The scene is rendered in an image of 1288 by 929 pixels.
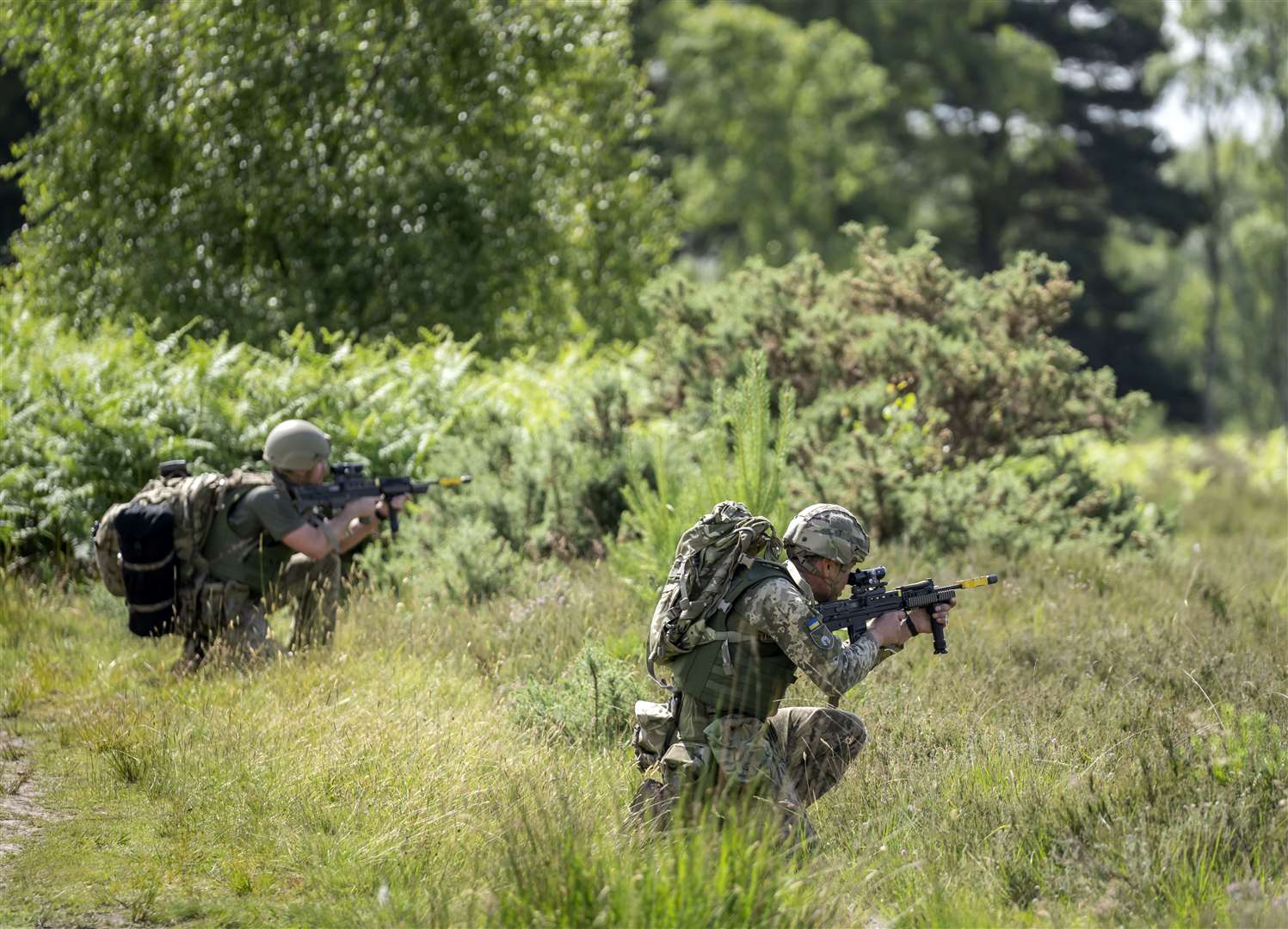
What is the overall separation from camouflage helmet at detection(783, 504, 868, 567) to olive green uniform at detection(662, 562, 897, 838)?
0.12 meters

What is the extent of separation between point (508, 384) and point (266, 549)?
16.6 ft

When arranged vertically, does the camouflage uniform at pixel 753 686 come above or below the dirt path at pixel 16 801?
above

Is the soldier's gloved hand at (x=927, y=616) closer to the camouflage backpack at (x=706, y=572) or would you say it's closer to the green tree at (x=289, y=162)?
the camouflage backpack at (x=706, y=572)

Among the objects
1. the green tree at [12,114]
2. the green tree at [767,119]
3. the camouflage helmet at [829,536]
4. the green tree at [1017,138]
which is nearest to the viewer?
the camouflage helmet at [829,536]

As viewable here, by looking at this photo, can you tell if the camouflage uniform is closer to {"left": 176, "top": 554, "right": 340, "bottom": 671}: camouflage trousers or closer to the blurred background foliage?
the blurred background foliage

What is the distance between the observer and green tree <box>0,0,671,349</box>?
1516 cm

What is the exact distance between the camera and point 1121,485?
10852 millimetres

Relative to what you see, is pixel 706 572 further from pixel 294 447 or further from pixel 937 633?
pixel 294 447

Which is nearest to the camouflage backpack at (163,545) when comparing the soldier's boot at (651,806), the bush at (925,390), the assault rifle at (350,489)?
the assault rifle at (350,489)

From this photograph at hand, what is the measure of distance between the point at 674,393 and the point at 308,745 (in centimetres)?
608

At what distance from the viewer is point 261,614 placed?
7.91 m

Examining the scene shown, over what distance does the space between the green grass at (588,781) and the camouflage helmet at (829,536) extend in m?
0.94

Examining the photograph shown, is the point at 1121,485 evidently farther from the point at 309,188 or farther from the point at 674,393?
the point at 309,188

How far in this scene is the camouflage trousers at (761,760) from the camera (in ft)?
16.1
